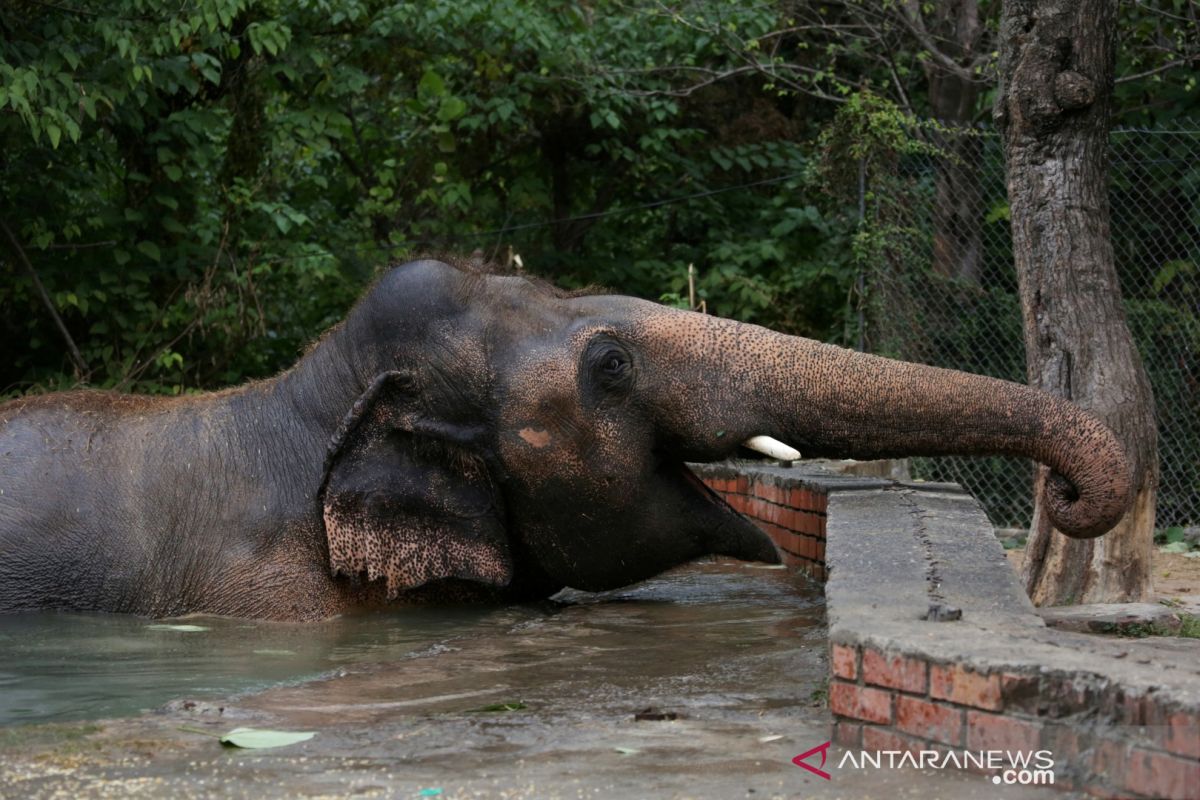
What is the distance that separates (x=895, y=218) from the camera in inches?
433

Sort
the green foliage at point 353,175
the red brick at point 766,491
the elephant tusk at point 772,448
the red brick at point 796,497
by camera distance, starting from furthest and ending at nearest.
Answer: the green foliage at point 353,175 < the red brick at point 766,491 < the red brick at point 796,497 < the elephant tusk at point 772,448

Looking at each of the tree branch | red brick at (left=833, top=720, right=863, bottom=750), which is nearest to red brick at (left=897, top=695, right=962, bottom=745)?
red brick at (left=833, top=720, right=863, bottom=750)

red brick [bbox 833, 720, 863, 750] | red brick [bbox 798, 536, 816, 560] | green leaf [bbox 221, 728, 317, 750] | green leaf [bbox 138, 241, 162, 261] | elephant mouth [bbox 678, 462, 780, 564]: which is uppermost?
green leaf [bbox 138, 241, 162, 261]

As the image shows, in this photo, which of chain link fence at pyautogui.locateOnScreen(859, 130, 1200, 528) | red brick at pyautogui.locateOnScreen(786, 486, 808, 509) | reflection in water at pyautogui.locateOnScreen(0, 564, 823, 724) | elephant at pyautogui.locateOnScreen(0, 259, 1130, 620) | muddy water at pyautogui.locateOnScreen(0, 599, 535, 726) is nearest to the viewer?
muddy water at pyautogui.locateOnScreen(0, 599, 535, 726)

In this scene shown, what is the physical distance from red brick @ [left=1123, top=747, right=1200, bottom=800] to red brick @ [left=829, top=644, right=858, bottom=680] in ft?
2.26

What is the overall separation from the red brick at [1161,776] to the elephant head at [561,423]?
8.04ft

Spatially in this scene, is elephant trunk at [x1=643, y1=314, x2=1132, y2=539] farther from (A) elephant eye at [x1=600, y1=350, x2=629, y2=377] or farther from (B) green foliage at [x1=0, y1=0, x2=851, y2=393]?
(B) green foliage at [x1=0, y1=0, x2=851, y2=393]

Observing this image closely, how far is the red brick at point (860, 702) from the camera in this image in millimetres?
3516

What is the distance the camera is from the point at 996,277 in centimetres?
1103

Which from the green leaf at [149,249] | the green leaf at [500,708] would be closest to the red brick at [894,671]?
the green leaf at [500,708]

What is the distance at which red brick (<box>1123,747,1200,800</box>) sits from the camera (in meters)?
2.96

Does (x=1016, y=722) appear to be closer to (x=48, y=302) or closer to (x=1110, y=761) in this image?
(x=1110, y=761)

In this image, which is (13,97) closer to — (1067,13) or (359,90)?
(359,90)

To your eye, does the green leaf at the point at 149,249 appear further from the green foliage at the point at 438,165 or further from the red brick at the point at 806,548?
the red brick at the point at 806,548
